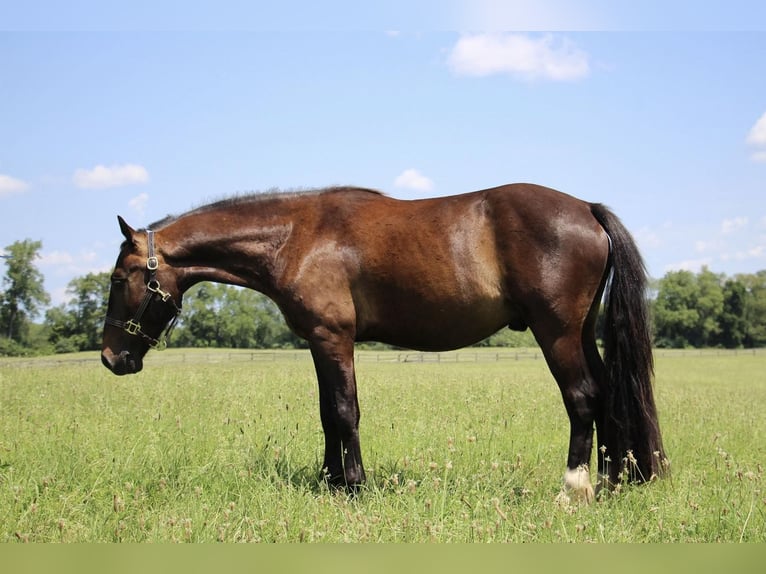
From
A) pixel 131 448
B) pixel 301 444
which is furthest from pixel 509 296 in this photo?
pixel 131 448

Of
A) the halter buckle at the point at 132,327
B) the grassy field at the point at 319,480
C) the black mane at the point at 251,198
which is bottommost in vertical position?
the grassy field at the point at 319,480

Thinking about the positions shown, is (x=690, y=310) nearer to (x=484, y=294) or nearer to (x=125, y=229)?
(x=484, y=294)

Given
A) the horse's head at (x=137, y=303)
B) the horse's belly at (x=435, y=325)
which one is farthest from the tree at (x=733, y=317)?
the horse's head at (x=137, y=303)

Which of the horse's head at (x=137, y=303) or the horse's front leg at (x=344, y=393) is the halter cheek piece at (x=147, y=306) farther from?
the horse's front leg at (x=344, y=393)

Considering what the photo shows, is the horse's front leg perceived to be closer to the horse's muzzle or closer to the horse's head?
the horse's head

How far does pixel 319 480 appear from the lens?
Answer: 629 cm

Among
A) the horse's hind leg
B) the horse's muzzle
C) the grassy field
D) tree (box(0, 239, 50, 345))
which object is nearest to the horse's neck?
the horse's muzzle

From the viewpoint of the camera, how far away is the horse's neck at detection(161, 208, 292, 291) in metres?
6.38

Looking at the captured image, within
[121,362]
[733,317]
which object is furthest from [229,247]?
[733,317]

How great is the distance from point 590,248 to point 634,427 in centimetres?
174

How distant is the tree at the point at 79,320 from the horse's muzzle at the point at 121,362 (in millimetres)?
33045

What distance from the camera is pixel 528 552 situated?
2691 millimetres

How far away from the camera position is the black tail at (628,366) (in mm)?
5820

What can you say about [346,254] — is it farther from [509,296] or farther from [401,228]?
[509,296]
